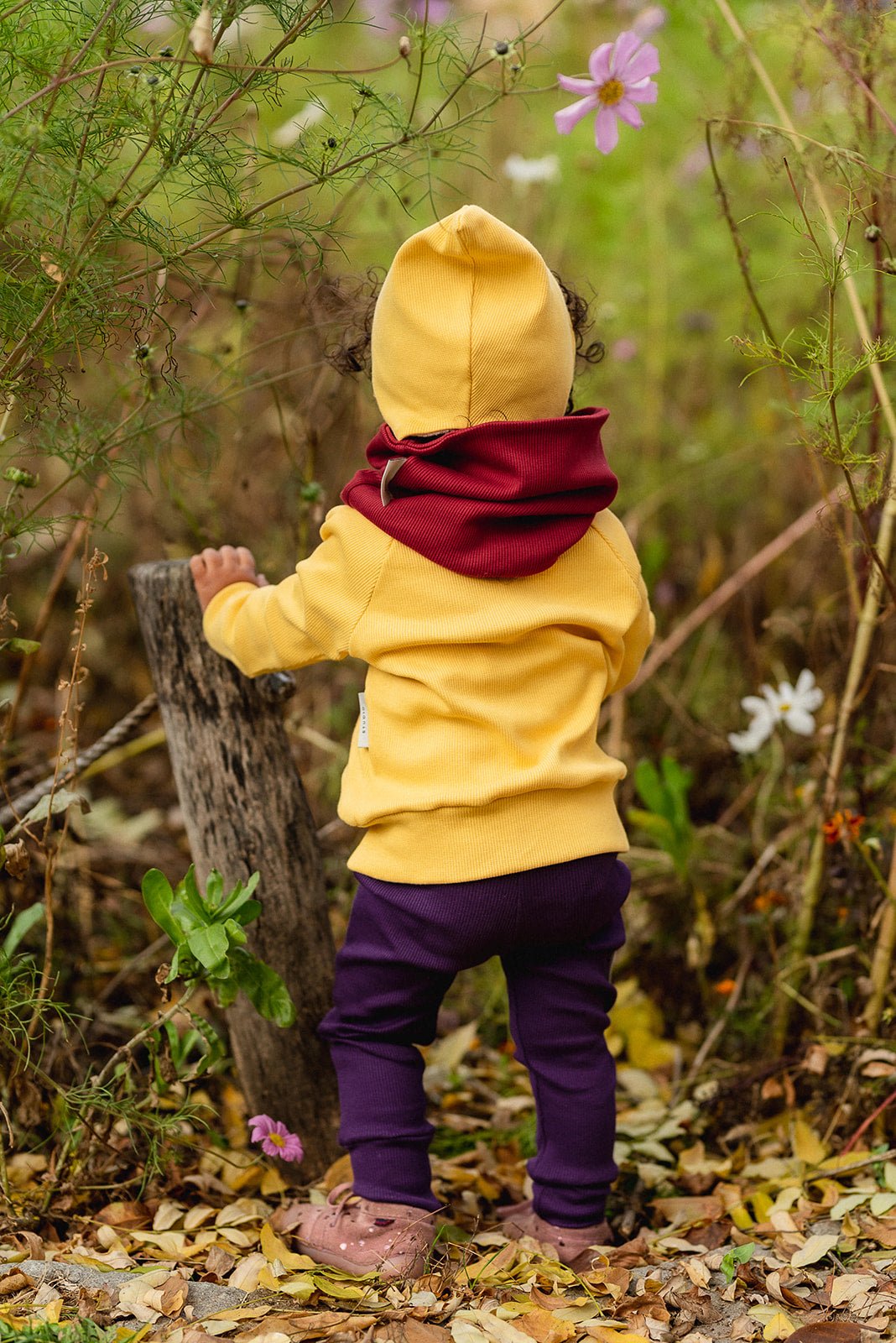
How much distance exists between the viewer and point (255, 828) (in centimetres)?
220

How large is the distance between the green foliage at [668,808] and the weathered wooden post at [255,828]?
0.71m

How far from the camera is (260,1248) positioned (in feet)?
6.54

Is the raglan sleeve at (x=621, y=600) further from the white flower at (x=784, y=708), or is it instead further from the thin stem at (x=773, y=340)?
the white flower at (x=784, y=708)

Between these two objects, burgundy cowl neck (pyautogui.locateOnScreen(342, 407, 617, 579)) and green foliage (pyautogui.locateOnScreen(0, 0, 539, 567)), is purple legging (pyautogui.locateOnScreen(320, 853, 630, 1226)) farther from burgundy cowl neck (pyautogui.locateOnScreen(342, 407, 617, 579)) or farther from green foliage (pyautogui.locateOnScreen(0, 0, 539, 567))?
green foliage (pyautogui.locateOnScreen(0, 0, 539, 567))

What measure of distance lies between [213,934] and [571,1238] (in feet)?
2.61

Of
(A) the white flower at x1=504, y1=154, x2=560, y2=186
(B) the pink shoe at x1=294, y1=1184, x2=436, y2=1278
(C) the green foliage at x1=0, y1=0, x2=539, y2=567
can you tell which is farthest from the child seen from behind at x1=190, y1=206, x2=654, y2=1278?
(A) the white flower at x1=504, y1=154, x2=560, y2=186

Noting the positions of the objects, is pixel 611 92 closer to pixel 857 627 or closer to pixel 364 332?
pixel 364 332

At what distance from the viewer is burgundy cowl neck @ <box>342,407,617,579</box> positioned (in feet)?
5.81

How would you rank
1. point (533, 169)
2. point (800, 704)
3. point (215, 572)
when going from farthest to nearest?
1. point (533, 169)
2. point (800, 704)
3. point (215, 572)

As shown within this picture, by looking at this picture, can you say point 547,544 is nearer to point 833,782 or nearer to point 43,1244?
point 833,782

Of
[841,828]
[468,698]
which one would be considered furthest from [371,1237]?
[841,828]

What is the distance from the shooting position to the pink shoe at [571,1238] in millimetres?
2006

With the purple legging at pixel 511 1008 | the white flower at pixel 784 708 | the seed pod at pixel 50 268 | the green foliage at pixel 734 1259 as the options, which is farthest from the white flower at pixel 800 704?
the seed pod at pixel 50 268

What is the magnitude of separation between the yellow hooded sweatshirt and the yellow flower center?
0.43 metres
